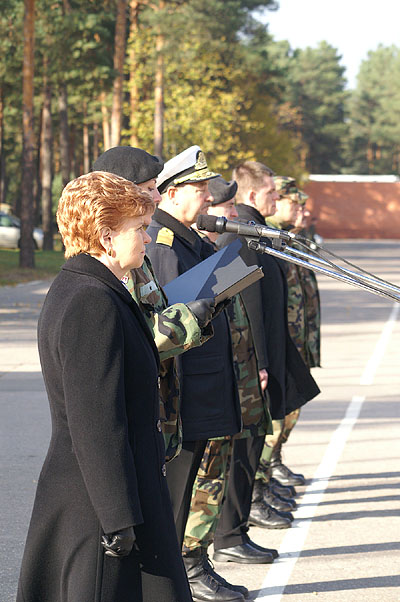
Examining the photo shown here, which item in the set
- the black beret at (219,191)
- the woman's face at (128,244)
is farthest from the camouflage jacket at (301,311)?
the woman's face at (128,244)

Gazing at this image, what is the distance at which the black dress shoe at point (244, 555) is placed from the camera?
5.93 metres

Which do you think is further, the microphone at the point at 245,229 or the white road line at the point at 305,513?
the white road line at the point at 305,513

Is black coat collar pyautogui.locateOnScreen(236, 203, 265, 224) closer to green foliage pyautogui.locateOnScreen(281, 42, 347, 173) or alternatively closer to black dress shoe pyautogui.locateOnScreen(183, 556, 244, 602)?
black dress shoe pyautogui.locateOnScreen(183, 556, 244, 602)

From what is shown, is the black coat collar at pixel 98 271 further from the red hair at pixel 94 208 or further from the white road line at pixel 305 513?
the white road line at pixel 305 513

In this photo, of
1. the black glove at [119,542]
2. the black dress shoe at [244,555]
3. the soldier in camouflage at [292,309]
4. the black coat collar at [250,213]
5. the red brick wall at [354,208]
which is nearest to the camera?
the black glove at [119,542]

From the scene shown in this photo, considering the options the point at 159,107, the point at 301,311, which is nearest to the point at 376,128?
the point at 159,107

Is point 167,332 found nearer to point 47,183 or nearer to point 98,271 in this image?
point 98,271

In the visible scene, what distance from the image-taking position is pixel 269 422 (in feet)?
20.0

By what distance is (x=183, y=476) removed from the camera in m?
5.01

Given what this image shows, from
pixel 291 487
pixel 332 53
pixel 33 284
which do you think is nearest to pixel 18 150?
pixel 33 284

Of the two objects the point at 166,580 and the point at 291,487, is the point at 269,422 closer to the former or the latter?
the point at 291,487

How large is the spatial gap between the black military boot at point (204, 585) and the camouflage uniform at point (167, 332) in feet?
4.01

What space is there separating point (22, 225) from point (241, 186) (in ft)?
81.0

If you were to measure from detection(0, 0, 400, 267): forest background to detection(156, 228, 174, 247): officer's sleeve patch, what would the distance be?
2500cm
